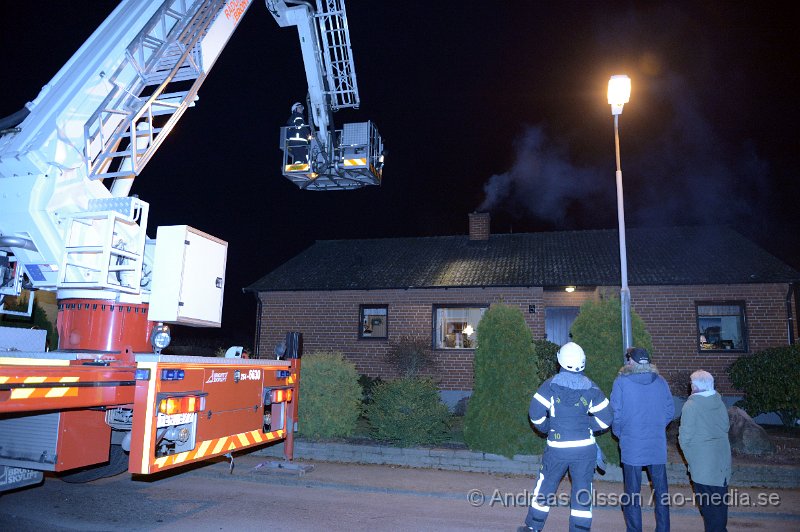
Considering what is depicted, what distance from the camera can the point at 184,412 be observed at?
5129mm

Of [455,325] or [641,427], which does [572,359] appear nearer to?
[641,427]

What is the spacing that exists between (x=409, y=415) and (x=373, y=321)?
8.12m

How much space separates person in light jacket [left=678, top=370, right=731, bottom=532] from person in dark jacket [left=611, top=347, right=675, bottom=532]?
0.24m

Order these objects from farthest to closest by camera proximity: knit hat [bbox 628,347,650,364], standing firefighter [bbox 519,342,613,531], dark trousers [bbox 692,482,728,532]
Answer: knit hat [bbox 628,347,650,364], standing firefighter [bbox 519,342,613,531], dark trousers [bbox 692,482,728,532]

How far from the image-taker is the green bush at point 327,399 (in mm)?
9750

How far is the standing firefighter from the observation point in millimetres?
5088

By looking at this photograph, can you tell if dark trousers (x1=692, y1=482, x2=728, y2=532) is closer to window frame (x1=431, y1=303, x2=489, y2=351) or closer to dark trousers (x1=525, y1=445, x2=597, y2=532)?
dark trousers (x1=525, y1=445, x2=597, y2=532)

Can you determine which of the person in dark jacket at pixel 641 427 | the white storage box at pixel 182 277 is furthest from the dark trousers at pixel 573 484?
the white storage box at pixel 182 277

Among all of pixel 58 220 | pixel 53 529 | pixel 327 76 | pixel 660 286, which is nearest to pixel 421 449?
pixel 53 529

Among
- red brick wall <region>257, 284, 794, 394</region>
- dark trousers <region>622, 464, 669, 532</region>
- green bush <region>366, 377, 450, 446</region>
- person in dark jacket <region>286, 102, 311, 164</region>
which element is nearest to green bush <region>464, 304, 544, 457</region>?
green bush <region>366, 377, 450, 446</region>

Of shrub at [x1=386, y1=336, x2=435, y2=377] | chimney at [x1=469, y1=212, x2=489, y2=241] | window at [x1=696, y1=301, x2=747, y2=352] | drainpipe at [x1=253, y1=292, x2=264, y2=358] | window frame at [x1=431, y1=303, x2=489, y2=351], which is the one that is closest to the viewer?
window at [x1=696, y1=301, x2=747, y2=352]

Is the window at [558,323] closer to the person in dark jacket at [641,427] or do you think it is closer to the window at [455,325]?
the window at [455,325]

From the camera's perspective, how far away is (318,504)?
269 inches

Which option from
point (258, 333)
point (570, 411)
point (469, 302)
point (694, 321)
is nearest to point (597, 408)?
point (570, 411)
